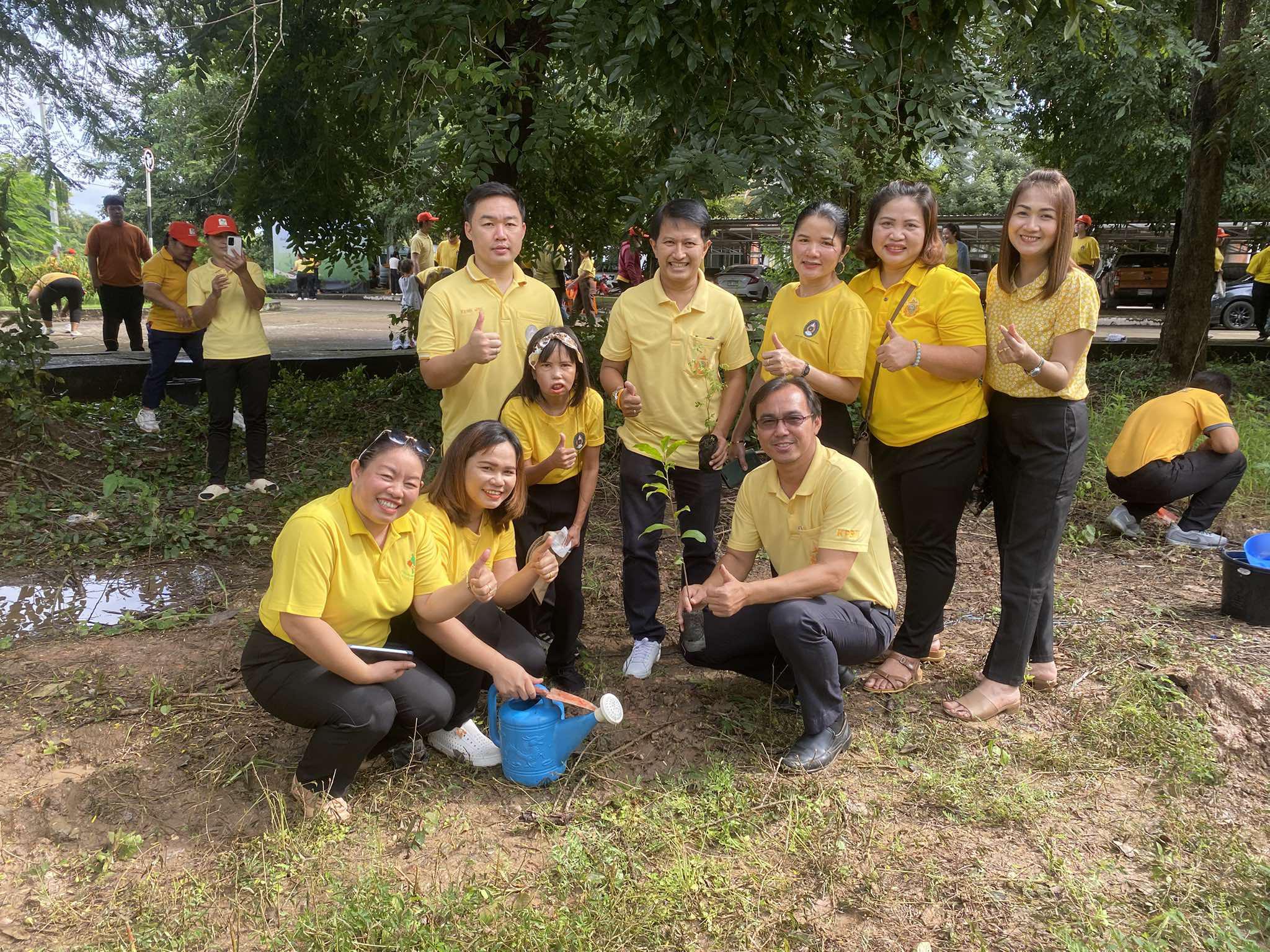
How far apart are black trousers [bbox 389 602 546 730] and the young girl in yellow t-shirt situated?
32cm

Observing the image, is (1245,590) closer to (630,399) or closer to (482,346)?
(630,399)

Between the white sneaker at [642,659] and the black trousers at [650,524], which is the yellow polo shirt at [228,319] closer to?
the black trousers at [650,524]

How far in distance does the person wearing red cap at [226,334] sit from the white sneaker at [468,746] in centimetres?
335

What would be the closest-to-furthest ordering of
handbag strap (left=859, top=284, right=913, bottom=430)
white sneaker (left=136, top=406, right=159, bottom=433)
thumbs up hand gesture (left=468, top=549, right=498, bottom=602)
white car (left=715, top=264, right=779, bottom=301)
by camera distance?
thumbs up hand gesture (left=468, top=549, right=498, bottom=602) → handbag strap (left=859, top=284, right=913, bottom=430) → white sneaker (left=136, top=406, right=159, bottom=433) → white car (left=715, top=264, right=779, bottom=301)

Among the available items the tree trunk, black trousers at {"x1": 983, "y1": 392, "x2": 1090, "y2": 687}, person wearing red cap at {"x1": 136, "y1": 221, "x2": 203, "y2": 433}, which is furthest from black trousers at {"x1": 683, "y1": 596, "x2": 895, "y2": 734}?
the tree trunk

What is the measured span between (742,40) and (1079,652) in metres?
2.92

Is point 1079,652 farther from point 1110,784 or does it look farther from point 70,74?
point 70,74

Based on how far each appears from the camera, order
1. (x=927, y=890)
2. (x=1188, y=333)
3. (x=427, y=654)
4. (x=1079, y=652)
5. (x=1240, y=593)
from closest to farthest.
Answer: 1. (x=927, y=890)
2. (x=427, y=654)
3. (x=1079, y=652)
4. (x=1240, y=593)
5. (x=1188, y=333)

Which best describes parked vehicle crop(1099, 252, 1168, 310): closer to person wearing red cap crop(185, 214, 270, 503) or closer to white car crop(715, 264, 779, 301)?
white car crop(715, 264, 779, 301)

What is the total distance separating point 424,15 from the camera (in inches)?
175

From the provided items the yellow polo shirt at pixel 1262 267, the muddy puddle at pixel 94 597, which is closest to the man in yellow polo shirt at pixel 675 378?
the muddy puddle at pixel 94 597

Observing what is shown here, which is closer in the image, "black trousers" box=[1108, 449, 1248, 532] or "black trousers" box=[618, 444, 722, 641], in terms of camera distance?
"black trousers" box=[618, 444, 722, 641]

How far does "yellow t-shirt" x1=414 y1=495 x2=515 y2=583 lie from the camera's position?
3.03 metres

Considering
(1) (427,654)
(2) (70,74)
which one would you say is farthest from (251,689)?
(2) (70,74)
